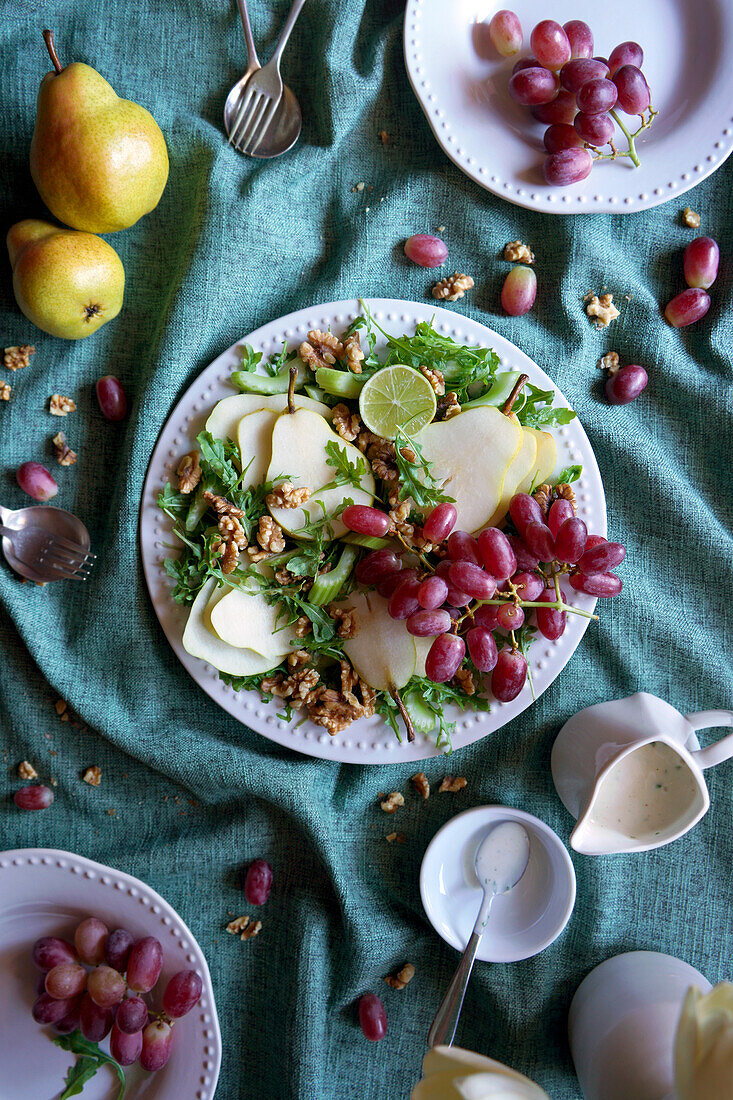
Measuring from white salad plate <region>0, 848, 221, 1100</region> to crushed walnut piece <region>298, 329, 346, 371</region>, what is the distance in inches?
35.8

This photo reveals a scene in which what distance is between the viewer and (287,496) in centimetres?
119

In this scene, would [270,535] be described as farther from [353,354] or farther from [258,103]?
[258,103]

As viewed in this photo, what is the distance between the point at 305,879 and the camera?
137cm

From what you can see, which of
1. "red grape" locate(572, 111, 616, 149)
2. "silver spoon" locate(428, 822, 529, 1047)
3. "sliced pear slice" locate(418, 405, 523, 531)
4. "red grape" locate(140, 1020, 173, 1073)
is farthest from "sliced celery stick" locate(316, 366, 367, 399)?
"red grape" locate(140, 1020, 173, 1073)

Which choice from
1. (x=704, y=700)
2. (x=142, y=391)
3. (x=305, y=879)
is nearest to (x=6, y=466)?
(x=142, y=391)

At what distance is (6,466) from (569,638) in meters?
1.02

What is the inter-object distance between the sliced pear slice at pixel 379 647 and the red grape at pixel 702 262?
0.83m

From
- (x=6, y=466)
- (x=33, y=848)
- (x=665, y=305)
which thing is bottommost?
(x=33, y=848)

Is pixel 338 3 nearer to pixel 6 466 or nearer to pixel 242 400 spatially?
pixel 242 400

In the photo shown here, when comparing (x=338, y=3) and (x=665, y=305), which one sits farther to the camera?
(x=665, y=305)

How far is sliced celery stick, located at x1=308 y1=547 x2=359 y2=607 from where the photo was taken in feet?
4.02

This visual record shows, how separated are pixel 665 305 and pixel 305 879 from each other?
1.25 metres

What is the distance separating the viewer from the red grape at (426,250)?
1332 mm

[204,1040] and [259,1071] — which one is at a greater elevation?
[204,1040]
